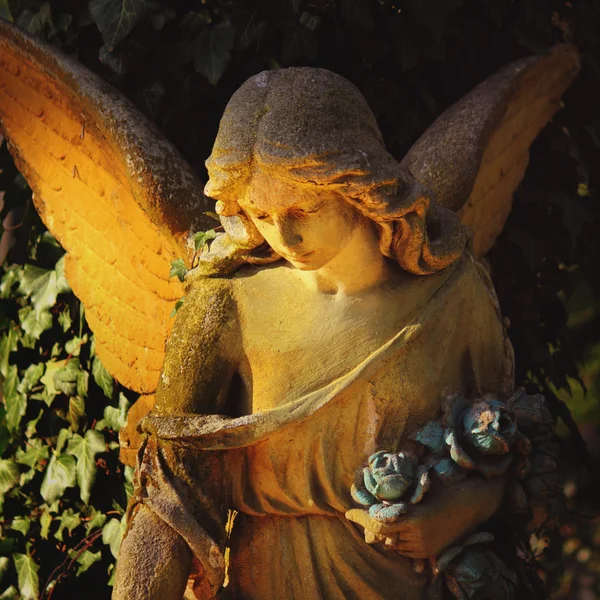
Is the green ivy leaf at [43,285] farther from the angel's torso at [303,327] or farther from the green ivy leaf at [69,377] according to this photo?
the angel's torso at [303,327]

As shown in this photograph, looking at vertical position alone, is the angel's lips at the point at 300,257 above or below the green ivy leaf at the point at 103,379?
above

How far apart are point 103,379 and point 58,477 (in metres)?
0.35

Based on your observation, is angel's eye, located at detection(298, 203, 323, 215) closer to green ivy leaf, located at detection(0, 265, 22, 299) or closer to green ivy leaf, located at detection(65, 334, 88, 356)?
green ivy leaf, located at detection(65, 334, 88, 356)

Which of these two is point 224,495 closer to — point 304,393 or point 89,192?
point 304,393

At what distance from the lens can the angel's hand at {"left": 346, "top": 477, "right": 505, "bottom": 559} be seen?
2.73 metres

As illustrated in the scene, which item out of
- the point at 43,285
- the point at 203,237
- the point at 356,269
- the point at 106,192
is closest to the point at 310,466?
the point at 356,269

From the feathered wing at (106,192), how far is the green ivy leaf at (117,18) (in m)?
0.32

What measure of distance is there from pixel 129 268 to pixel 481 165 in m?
1.01

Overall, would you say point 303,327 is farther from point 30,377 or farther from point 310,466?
point 30,377

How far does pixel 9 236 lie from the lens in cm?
440

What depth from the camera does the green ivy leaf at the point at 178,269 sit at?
324 cm

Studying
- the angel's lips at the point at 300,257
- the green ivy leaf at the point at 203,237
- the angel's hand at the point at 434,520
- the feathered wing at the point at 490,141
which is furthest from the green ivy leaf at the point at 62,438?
the angel's lips at the point at 300,257

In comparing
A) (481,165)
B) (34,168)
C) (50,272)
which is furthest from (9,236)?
(481,165)

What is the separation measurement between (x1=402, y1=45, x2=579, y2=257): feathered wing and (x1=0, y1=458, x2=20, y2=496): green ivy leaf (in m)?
1.64
